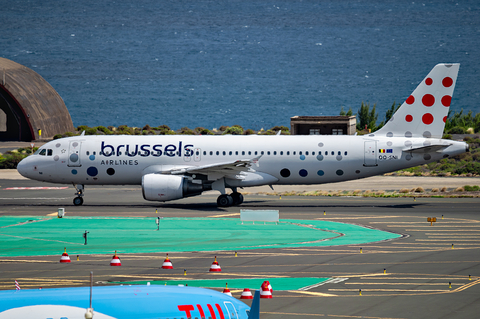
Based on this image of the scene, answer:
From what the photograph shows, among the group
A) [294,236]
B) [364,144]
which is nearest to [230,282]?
[294,236]

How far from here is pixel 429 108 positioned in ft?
132

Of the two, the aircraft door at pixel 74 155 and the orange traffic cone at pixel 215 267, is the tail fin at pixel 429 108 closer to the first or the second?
the aircraft door at pixel 74 155

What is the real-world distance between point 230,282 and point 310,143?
21.0 metres

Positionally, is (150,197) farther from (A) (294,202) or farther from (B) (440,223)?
(B) (440,223)

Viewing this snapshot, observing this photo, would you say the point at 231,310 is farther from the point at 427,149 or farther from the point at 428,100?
the point at 428,100

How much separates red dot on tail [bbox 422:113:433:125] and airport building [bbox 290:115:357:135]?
1722 inches

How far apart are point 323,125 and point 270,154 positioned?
45265 mm

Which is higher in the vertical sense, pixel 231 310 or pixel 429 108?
pixel 429 108

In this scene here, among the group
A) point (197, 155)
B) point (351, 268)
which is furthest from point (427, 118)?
point (351, 268)

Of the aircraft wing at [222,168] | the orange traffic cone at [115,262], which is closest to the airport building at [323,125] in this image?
the aircraft wing at [222,168]

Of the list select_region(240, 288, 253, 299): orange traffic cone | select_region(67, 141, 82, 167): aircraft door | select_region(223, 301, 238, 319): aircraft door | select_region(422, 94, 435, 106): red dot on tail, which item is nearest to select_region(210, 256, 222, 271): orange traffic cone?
select_region(240, 288, 253, 299): orange traffic cone

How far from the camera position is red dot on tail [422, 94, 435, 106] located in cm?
4016

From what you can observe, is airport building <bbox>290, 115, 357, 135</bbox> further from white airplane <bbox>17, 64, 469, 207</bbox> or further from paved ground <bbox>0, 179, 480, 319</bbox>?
paved ground <bbox>0, 179, 480, 319</bbox>

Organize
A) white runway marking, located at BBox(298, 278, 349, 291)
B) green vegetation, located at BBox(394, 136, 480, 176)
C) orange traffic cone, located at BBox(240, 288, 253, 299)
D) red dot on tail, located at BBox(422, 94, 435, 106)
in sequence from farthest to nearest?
green vegetation, located at BBox(394, 136, 480, 176), red dot on tail, located at BBox(422, 94, 435, 106), white runway marking, located at BBox(298, 278, 349, 291), orange traffic cone, located at BBox(240, 288, 253, 299)
